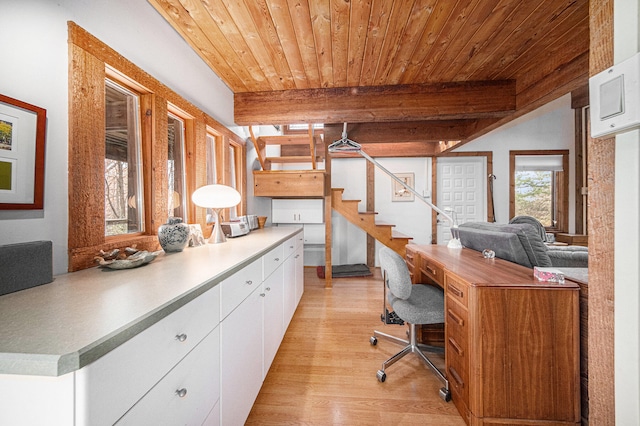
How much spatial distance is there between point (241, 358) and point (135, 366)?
2.35 ft

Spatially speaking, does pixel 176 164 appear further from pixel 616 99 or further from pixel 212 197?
pixel 616 99

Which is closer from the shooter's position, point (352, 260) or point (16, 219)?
point (16, 219)

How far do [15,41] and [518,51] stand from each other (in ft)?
10.0

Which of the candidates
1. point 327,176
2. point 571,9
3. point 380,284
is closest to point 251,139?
point 327,176

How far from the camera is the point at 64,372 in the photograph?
0.46 metres

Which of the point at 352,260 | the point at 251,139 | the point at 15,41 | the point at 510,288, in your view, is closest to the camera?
the point at 15,41

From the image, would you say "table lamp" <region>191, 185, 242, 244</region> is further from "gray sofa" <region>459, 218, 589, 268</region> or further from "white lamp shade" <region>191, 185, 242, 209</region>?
"gray sofa" <region>459, 218, 589, 268</region>

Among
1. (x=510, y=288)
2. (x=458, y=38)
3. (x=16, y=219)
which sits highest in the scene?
(x=458, y=38)

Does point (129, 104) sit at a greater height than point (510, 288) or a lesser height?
greater

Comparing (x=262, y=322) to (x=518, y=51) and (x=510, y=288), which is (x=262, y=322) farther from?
(x=518, y=51)

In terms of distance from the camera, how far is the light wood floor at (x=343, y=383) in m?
1.46

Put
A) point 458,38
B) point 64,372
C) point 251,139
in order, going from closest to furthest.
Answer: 1. point 64,372
2. point 458,38
3. point 251,139

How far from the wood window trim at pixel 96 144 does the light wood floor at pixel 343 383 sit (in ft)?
4.18

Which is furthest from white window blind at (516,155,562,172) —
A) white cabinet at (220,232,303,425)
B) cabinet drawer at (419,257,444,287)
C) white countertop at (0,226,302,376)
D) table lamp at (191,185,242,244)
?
white countertop at (0,226,302,376)
